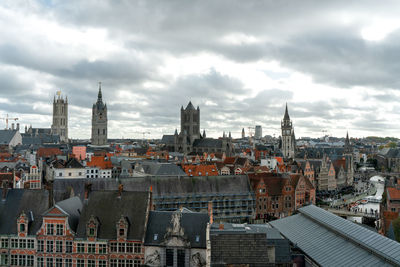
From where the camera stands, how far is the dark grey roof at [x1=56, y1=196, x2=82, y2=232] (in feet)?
132

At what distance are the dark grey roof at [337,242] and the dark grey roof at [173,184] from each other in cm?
1984

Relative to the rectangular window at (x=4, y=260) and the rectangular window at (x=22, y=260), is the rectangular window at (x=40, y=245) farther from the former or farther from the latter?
the rectangular window at (x=4, y=260)

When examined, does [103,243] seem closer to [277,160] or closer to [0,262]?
[0,262]

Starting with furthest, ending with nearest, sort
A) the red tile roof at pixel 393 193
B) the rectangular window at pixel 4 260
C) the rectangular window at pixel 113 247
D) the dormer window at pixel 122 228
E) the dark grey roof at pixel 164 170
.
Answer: the dark grey roof at pixel 164 170
the red tile roof at pixel 393 193
the rectangular window at pixel 4 260
the rectangular window at pixel 113 247
the dormer window at pixel 122 228

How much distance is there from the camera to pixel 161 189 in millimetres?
66938

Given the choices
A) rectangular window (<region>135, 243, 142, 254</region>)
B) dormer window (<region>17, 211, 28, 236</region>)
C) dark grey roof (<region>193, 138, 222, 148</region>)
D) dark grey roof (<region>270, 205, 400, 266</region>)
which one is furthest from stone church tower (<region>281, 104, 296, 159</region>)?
dormer window (<region>17, 211, 28, 236</region>)

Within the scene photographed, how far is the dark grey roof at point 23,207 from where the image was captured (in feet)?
133

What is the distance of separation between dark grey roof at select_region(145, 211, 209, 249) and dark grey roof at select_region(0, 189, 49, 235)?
1107cm

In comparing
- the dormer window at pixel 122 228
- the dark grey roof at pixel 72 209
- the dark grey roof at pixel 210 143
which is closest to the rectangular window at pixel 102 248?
the dormer window at pixel 122 228

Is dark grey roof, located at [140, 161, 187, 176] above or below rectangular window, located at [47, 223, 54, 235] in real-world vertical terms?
above

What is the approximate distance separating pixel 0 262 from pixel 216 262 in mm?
21380

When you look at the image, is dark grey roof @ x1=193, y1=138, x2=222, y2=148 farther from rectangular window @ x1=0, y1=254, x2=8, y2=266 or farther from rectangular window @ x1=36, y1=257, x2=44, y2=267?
rectangular window @ x1=0, y1=254, x2=8, y2=266

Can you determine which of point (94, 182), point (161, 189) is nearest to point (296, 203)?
point (161, 189)

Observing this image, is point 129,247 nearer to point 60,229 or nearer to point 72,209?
point 60,229
